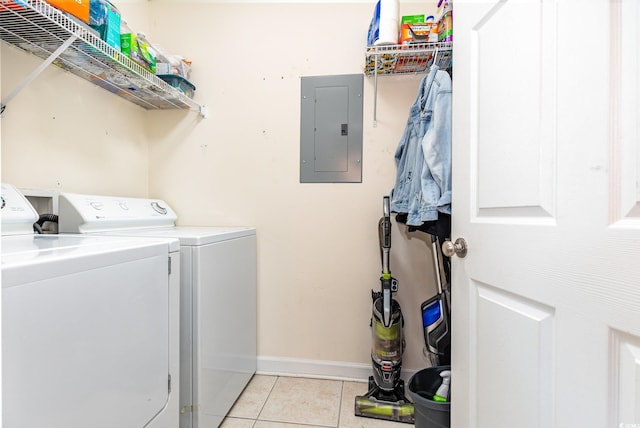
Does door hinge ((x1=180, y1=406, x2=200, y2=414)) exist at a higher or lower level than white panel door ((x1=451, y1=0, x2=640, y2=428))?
lower

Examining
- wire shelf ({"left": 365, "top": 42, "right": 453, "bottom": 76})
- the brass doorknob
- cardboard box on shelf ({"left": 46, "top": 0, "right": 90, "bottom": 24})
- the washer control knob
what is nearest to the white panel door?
the brass doorknob

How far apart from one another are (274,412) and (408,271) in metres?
1.06

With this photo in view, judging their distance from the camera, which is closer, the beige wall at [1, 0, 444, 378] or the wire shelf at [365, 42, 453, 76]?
the wire shelf at [365, 42, 453, 76]

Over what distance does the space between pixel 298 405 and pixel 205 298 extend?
0.83 m

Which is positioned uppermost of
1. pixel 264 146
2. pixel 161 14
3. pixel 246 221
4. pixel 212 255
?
pixel 161 14

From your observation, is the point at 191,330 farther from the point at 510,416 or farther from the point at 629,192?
the point at 629,192

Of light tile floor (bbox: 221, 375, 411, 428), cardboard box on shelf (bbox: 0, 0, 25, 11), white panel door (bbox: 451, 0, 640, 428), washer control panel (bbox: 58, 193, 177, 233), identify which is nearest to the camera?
white panel door (bbox: 451, 0, 640, 428)

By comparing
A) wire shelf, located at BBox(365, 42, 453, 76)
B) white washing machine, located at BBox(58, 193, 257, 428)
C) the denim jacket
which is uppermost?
wire shelf, located at BBox(365, 42, 453, 76)

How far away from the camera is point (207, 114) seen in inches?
74.6

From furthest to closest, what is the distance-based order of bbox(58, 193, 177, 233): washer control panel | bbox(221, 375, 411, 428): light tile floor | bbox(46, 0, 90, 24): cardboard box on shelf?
bbox(221, 375, 411, 428): light tile floor
bbox(58, 193, 177, 233): washer control panel
bbox(46, 0, 90, 24): cardboard box on shelf

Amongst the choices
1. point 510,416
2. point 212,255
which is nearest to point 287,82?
point 212,255

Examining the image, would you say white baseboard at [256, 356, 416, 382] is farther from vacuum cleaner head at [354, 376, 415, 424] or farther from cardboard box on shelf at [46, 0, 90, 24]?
cardboard box on shelf at [46, 0, 90, 24]

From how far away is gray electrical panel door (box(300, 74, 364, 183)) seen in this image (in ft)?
5.81

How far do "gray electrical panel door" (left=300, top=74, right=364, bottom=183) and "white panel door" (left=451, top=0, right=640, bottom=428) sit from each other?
2.67ft
